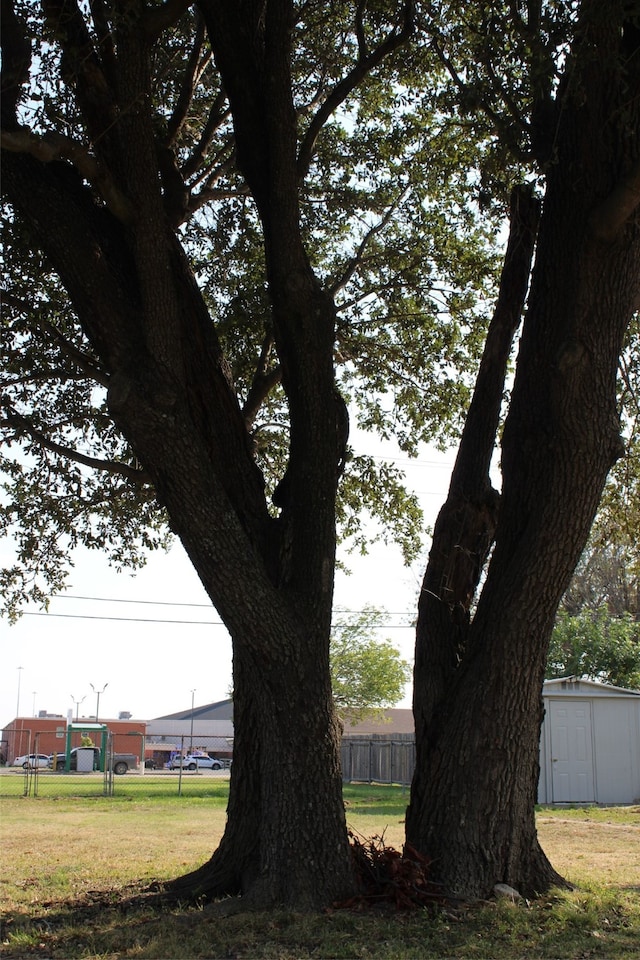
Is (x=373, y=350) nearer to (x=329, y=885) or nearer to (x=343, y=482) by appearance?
(x=343, y=482)

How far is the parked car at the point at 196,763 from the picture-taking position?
51.5 meters

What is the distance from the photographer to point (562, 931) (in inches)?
239

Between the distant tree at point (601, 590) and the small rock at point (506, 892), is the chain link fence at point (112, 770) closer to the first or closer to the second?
the distant tree at point (601, 590)

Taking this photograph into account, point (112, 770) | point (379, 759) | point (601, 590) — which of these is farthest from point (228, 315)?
point (601, 590)

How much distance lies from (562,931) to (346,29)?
29.4 feet

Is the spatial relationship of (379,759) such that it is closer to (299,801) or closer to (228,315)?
(228,315)

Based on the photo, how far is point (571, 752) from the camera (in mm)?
20969

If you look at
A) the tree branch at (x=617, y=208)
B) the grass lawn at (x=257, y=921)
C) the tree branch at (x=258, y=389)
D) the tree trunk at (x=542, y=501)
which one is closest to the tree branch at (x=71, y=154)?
the tree branch at (x=258, y=389)

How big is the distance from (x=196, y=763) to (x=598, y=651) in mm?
27872

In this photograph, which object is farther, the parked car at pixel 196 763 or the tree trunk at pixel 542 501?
the parked car at pixel 196 763

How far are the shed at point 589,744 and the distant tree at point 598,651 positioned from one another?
811 cm

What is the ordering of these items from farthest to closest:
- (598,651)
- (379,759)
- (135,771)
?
(135,771) → (598,651) → (379,759)

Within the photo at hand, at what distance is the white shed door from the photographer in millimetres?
20781

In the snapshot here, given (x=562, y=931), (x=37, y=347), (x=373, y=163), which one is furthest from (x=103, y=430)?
(x=562, y=931)
